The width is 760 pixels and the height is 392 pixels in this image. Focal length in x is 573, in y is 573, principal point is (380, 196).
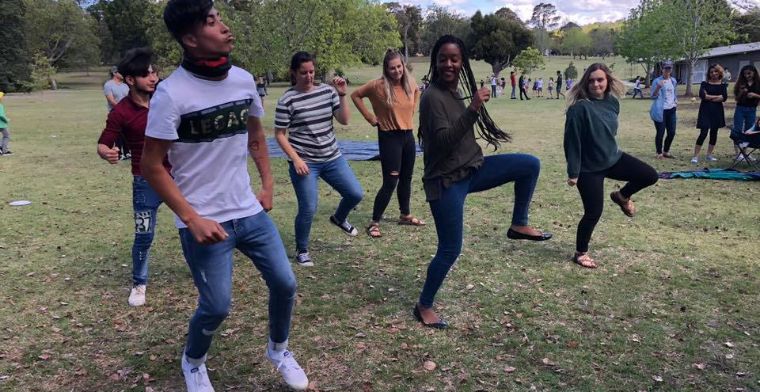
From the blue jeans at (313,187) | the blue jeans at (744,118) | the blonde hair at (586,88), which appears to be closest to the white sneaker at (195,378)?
the blue jeans at (313,187)

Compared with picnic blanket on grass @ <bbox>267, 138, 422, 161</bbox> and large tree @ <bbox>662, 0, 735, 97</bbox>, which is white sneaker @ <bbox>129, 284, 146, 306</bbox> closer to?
picnic blanket on grass @ <bbox>267, 138, 422, 161</bbox>

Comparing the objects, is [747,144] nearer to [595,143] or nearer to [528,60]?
[595,143]

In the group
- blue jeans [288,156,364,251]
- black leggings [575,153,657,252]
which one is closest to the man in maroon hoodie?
blue jeans [288,156,364,251]

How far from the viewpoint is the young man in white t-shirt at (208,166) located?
8.92 ft

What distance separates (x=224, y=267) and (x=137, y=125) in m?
2.17

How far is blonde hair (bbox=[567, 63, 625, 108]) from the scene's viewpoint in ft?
17.4

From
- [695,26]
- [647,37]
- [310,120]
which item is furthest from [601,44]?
[310,120]

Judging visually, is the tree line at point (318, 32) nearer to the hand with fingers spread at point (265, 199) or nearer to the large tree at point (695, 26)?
the large tree at point (695, 26)

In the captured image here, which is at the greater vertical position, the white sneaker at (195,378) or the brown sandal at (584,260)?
the white sneaker at (195,378)

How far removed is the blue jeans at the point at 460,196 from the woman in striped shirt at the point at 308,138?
5.87 feet

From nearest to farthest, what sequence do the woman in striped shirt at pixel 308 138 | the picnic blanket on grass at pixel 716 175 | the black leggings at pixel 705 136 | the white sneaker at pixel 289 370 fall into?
the white sneaker at pixel 289 370 < the woman in striped shirt at pixel 308 138 < the picnic blanket on grass at pixel 716 175 < the black leggings at pixel 705 136

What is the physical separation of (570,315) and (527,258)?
135 cm

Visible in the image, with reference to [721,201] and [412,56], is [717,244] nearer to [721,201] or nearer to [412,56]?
[721,201]

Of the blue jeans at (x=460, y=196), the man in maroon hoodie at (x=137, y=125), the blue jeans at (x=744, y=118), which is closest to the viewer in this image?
the blue jeans at (x=460, y=196)
